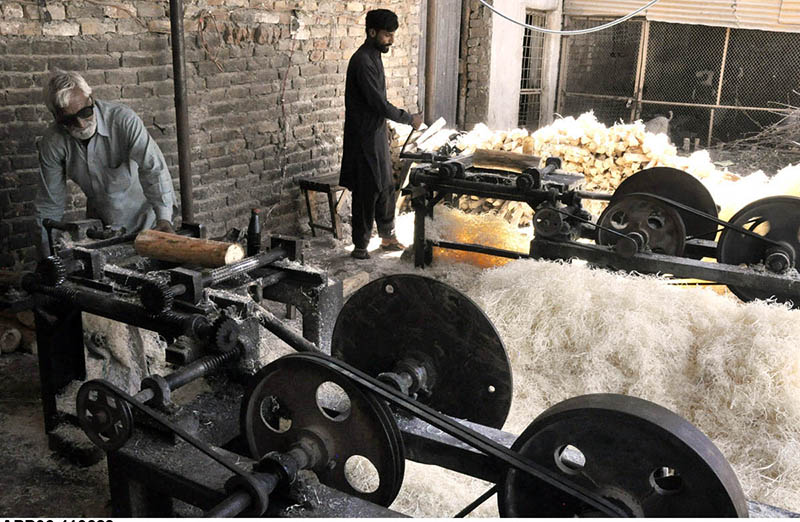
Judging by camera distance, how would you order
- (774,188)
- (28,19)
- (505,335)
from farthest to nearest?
(774,188), (28,19), (505,335)

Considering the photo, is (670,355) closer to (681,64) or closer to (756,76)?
(756,76)

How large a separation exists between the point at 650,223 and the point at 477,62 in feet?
19.4

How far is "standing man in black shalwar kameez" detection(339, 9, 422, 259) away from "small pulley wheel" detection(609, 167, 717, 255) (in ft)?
7.28

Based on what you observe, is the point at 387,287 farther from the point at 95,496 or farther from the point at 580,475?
the point at 95,496

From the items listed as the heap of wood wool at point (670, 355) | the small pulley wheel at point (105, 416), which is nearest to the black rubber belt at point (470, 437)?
the small pulley wheel at point (105, 416)

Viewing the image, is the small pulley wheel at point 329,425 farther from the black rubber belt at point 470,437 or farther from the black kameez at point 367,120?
the black kameez at point 367,120

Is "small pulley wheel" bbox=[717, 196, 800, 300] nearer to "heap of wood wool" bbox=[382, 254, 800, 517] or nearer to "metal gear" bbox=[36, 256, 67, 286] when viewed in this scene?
"heap of wood wool" bbox=[382, 254, 800, 517]

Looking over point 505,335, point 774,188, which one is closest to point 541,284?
point 505,335

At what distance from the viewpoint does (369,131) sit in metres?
6.77

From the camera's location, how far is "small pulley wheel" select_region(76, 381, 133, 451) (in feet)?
7.46

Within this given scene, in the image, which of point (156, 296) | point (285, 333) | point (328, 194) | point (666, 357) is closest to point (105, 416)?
point (156, 296)

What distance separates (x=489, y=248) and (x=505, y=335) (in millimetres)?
1912

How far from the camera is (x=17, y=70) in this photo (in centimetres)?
498

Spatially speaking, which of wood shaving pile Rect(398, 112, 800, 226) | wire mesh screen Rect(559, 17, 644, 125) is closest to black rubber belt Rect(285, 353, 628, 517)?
wood shaving pile Rect(398, 112, 800, 226)
